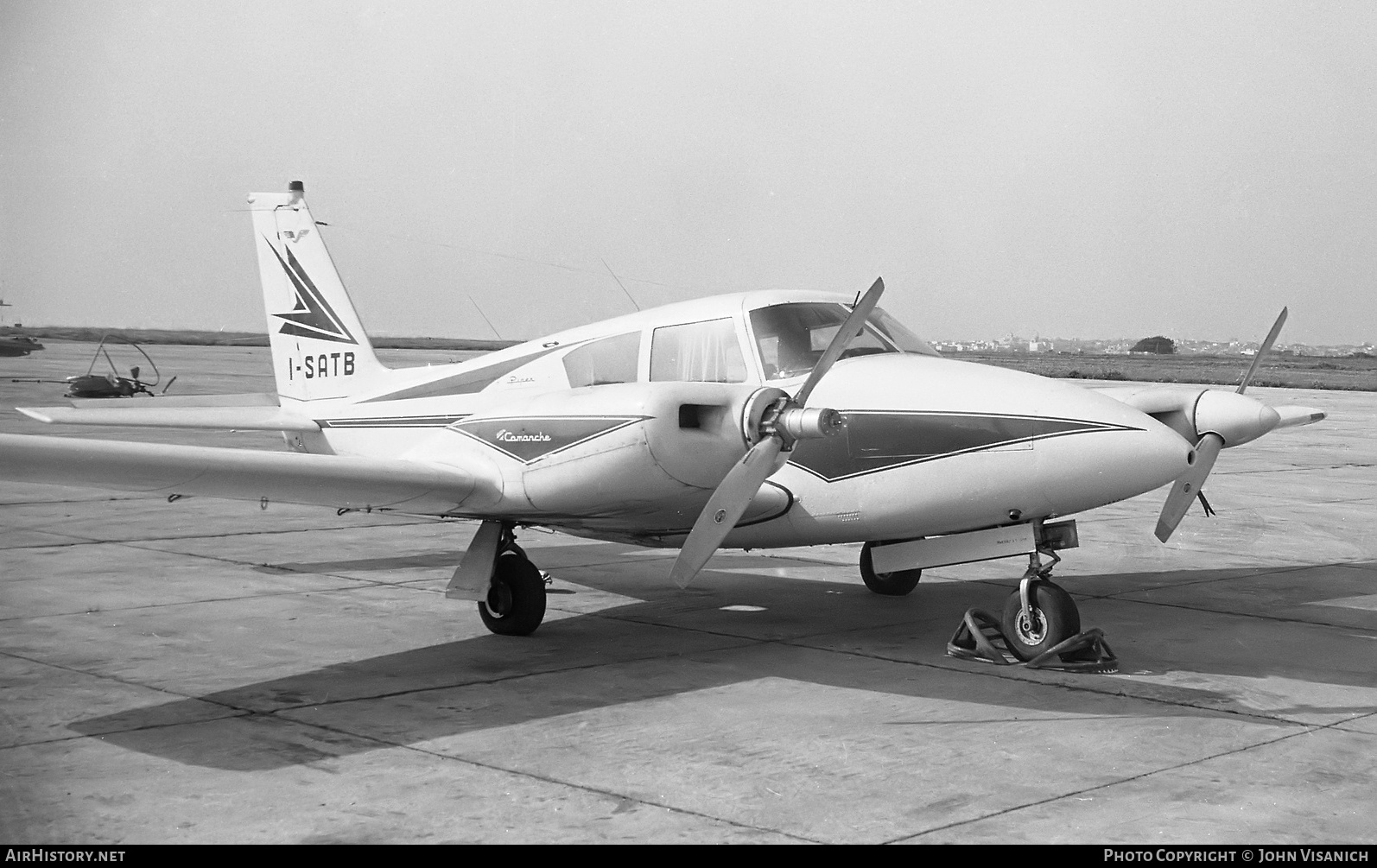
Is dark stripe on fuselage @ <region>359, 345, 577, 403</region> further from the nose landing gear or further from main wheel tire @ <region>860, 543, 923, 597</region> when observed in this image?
the nose landing gear

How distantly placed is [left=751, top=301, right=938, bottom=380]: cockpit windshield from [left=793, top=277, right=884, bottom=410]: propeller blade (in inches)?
16.6

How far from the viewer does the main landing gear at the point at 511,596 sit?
32.3ft

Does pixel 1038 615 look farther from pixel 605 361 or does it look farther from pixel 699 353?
pixel 605 361

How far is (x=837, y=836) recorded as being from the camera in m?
5.43

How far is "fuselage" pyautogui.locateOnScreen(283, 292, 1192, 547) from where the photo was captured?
8.34 meters

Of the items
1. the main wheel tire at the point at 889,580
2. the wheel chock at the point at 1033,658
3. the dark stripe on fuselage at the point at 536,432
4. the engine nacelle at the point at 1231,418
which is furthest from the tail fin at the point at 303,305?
the engine nacelle at the point at 1231,418

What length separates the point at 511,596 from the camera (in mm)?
9875

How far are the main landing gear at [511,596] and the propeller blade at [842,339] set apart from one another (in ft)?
8.65

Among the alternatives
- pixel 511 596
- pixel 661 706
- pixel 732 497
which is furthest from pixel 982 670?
pixel 511 596

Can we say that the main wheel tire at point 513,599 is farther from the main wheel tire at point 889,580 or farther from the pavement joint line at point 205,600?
the main wheel tire at point 889,580

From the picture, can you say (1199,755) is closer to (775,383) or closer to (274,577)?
(775,383)

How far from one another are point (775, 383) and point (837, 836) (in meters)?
4.35

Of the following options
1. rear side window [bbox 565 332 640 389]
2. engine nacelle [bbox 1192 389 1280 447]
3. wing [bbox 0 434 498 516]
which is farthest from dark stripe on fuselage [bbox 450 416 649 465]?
engine nacelle [bbox 1192 389 1280 447]

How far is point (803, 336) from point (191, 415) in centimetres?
603
